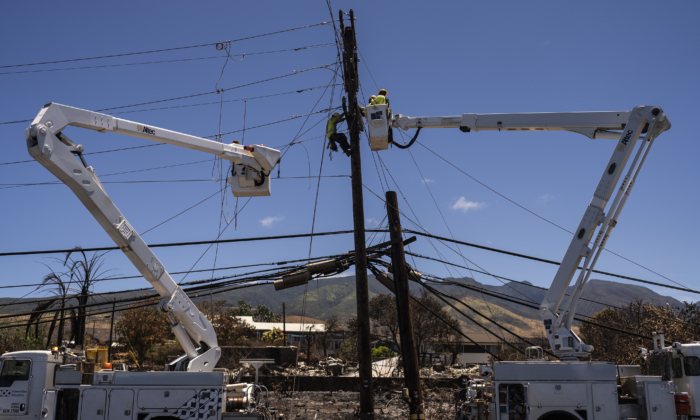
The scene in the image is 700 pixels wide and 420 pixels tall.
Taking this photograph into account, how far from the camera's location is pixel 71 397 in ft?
42.4

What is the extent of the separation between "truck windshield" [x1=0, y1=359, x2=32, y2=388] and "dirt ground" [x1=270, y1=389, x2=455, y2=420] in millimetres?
7967

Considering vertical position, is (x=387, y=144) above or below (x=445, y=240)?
above

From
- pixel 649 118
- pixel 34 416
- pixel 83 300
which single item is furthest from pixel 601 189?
pixel 83 300

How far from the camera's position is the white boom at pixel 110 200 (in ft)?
39.5

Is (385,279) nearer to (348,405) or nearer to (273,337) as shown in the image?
(348,405)

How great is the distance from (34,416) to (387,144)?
11126 millimetres

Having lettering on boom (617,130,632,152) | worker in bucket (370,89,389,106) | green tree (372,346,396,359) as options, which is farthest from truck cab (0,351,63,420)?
green tree (372,346,396,359)

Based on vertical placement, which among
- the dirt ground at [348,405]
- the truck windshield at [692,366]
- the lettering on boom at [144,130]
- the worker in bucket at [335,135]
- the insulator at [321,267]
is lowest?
the dirt ground at [348,405]

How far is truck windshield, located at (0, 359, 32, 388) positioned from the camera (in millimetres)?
13305

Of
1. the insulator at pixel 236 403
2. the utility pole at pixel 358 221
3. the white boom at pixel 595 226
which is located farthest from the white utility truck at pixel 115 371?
the white boom at pixel 595 226

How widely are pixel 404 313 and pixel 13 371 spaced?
10265mm

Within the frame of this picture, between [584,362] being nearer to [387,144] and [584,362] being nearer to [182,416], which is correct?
[387,144]

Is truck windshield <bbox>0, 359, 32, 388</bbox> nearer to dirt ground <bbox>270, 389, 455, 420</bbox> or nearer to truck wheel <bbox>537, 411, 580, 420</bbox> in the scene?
dirt ground <bbox>270, 389, 455, 420</bbox>

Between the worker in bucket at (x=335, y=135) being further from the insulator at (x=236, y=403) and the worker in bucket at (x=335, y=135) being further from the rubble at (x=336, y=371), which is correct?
the rubble at (x=336, y=371)
